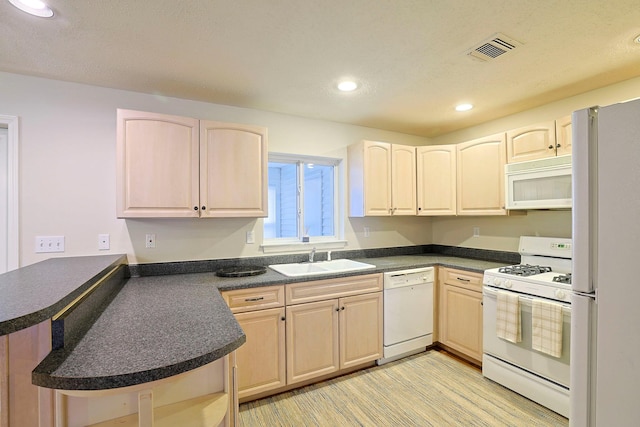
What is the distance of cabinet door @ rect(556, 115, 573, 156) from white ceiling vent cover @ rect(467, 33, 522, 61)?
0.96m

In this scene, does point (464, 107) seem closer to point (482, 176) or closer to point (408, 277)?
point (482, 176)

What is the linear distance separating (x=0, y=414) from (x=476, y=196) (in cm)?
342

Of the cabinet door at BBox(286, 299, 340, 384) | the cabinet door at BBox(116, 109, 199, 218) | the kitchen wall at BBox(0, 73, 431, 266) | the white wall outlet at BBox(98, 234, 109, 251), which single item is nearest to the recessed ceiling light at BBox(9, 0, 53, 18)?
the cabinet door at BBox(116, 109, 199, 218)

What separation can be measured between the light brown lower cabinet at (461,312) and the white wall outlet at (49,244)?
3.25 m

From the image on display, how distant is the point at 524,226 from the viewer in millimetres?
2889

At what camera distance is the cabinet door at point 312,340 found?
230 cm

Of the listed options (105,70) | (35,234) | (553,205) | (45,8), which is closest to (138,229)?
(35,234)

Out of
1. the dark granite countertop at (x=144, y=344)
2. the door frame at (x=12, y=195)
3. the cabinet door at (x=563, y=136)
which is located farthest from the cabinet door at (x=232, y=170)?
the cabinet door at (x=563, y=136)

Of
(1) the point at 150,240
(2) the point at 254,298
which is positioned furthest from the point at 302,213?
(1) the point at 150,240

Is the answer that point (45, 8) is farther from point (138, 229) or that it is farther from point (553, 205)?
point (553, 205)

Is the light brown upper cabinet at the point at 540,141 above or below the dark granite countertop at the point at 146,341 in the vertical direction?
above

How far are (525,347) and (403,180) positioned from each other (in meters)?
1.84

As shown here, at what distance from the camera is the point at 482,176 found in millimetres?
2926

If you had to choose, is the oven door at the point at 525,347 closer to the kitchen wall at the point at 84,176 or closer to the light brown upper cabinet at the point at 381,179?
the light brown upper cabinet at the point at 381,179
